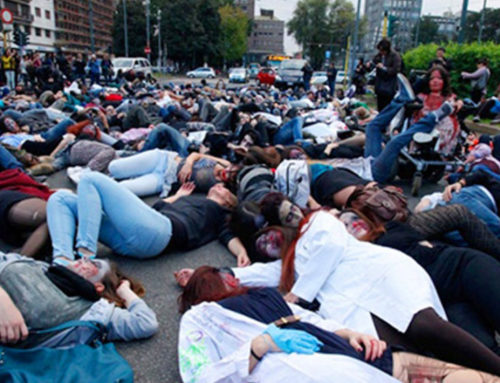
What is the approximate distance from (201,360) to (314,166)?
3.24m

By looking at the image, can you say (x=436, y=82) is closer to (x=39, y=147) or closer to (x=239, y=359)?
(x=239, y=359)

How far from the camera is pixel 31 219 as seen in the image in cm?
355

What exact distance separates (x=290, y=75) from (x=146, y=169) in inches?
907

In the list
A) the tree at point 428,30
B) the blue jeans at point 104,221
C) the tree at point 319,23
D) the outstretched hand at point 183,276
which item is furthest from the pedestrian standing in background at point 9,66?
the tree at point 428,30

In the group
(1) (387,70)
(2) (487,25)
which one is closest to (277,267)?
(1) (387,70)

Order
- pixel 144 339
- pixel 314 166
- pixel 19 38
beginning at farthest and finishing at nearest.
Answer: pixel 19 38 → pixel 314 166 → pixel 144 339

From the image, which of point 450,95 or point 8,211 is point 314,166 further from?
point 8,211

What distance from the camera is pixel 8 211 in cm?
361

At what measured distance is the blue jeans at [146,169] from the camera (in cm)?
560

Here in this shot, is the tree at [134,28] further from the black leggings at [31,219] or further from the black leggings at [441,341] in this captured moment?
the black leggings at [441,341]

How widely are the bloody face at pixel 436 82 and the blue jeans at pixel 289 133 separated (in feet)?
8.31

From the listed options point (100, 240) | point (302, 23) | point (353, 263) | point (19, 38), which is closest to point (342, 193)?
point (353, 263)

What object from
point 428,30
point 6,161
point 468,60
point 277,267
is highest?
point 428,30

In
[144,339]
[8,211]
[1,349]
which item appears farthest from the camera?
[8,211]
